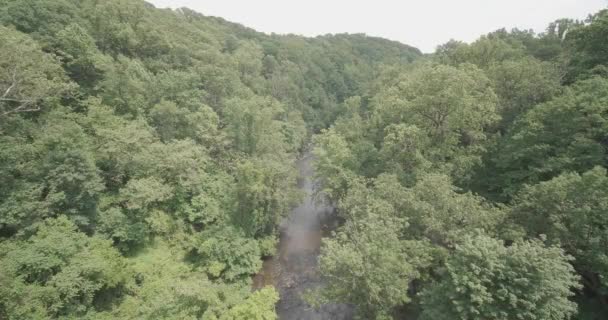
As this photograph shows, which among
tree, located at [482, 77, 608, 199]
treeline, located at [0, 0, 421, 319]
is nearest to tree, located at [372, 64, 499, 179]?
tree, located at [482, 77, 608, 199]

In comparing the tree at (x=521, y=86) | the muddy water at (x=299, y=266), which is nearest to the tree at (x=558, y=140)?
the tree at (x=521, y=86)

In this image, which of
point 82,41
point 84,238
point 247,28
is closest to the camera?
point 84,238

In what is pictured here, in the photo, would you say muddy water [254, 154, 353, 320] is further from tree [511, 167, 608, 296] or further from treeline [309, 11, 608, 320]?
tree [511, 167, 608, 296]

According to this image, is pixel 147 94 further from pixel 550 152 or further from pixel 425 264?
pixel 550 152

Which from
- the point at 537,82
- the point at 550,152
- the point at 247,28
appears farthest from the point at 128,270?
the point at 247,28

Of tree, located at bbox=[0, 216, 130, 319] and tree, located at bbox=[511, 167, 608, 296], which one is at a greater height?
tree, located at bbox=[511, 167, 608, 296]

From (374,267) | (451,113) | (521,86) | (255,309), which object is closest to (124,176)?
(255,309)
